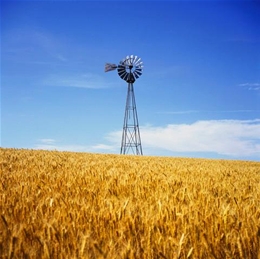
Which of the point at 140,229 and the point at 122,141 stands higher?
the point at 122,141

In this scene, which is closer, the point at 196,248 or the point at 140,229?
the point at 196,248

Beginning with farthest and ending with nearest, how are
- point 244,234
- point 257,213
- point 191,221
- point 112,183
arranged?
point 112,183 < point 257,213 < point 191,221 < point 244,234

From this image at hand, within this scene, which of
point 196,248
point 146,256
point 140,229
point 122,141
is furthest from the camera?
point 122,141

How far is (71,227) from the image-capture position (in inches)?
79.5

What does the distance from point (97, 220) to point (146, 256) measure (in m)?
0.73

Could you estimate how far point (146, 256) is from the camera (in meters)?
1.61

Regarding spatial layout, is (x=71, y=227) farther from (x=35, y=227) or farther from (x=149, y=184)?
(x=149, y=184)

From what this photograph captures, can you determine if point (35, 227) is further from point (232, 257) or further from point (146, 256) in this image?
point (232, 257)

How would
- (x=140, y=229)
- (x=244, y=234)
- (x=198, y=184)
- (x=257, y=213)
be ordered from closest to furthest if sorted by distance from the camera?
1. (x=244, y=234)
2. (x=140, y=229)
3. (x=257, y=213)
4. (x=198, y=184)

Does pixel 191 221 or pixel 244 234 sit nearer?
pixel 244 234

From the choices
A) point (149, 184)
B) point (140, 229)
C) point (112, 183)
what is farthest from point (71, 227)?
point (149, 184)

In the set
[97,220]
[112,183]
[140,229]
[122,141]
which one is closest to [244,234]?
[140,229]

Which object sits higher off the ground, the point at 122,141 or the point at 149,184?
the point at 122,141

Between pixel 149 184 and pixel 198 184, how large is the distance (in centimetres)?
86
